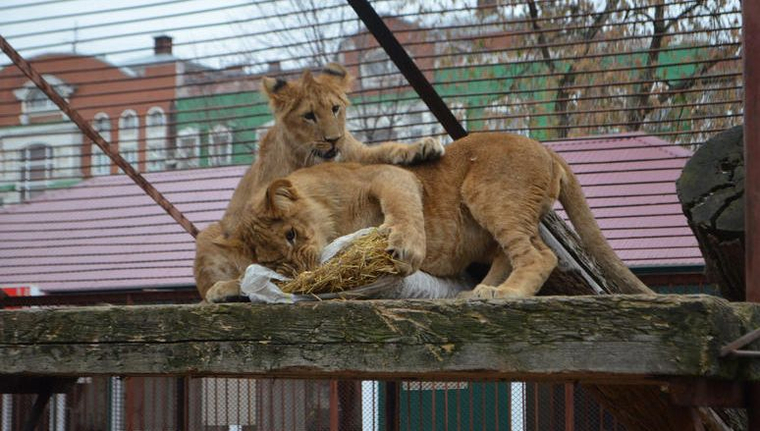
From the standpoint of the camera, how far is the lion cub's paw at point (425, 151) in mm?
4988

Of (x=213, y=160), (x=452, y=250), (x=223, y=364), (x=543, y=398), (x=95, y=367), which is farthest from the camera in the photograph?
(x=213, y=160)

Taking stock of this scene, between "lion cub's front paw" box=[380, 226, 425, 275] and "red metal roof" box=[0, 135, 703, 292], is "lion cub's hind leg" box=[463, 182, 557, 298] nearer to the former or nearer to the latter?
"lion cub's front paw" box=[380, 226, 425, 275]

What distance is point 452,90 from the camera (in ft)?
51.2

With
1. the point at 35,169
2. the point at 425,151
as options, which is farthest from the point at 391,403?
the point at 35,169

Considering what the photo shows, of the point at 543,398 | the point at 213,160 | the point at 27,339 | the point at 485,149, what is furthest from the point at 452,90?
the point at 27,339

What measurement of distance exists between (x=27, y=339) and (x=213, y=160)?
14822 mm

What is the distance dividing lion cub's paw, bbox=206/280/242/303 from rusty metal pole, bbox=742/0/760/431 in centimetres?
213

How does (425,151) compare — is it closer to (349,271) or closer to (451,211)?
(451,211)

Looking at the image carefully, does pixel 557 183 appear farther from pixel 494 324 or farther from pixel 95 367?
pixel 95 367

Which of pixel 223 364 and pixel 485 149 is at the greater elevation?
pixel 485 149

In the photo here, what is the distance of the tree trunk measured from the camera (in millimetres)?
4215

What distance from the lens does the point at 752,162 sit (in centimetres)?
333

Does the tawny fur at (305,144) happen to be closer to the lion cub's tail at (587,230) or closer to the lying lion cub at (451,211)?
the lying lion cub at (451,211)

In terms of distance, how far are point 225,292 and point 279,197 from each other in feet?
1.54
